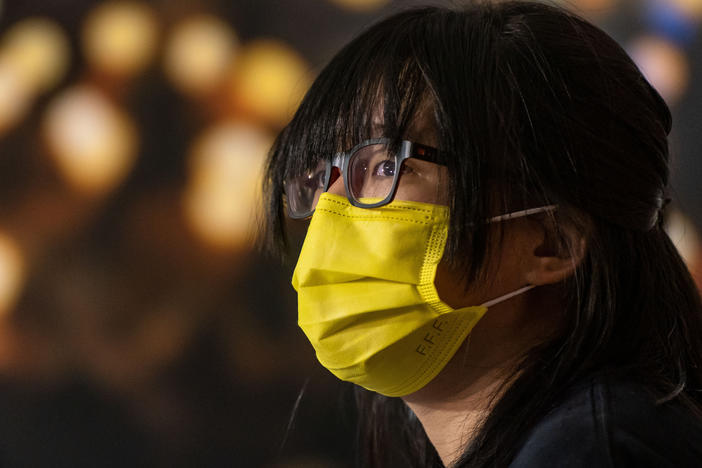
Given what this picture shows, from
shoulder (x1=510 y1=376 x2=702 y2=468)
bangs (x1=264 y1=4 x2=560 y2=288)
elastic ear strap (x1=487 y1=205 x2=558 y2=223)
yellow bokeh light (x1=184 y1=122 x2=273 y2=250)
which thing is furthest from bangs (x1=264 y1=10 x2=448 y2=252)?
yellow bokeh light (x1=184 y1=122 x2=273 y2=250)

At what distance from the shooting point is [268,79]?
5.04 feet

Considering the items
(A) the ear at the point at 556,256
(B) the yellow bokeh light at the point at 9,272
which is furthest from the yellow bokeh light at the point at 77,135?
(A) the ear at the point at 556,256

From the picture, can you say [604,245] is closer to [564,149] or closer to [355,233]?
[564,149]

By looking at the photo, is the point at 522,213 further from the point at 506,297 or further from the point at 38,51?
the point at 38,51

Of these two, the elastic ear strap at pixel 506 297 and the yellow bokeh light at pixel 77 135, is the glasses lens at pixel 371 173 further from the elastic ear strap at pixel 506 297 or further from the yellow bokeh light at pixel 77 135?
the yellow bokeh light at pixel 77 135

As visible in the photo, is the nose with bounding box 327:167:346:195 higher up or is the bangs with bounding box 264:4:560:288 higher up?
the bangs with bounding box 264:4:560:288

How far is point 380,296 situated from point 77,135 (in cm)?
91

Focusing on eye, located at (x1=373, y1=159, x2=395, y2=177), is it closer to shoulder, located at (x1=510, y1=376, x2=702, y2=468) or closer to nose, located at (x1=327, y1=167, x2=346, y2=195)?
nose, located at (x1=327, y1=167, x2=346, y2=195)

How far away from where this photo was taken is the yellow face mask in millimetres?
827

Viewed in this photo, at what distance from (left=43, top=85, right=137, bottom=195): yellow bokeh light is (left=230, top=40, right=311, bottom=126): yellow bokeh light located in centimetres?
23

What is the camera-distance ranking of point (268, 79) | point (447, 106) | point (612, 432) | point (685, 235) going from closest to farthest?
point (612, 432), point (447, 106), point (685, 235), point (268, 79)

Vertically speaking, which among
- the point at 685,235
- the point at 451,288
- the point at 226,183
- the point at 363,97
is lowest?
the point at 685,235

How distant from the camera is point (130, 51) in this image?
1.50m

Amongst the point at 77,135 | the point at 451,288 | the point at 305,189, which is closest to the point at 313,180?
the point at 305,189
